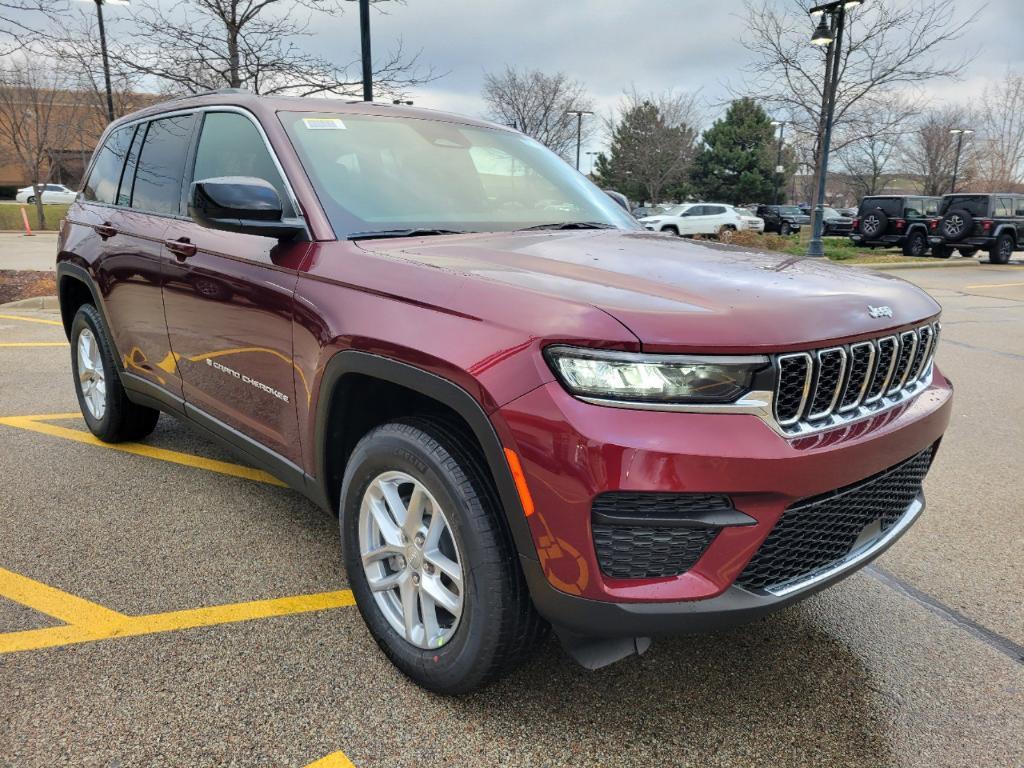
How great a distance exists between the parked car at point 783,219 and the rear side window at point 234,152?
121 feet

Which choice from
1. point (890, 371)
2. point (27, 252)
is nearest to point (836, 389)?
point (890, 371)

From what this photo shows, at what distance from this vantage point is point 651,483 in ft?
5.61

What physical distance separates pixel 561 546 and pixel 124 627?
1736 mm

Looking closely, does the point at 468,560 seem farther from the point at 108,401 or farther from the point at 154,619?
the point at 108,401

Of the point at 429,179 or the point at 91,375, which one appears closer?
the point at 429,179

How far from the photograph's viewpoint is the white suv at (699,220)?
93.8 ft

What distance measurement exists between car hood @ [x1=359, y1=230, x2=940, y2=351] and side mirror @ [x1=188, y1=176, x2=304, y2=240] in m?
0.32

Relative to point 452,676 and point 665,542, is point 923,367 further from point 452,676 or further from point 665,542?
point 452,676

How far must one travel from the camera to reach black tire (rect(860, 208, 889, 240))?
22797mm

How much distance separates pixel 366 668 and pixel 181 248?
1.95 m

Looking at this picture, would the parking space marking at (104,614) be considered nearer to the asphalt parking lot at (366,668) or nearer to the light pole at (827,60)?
the asphalt parking lot at (366,668)

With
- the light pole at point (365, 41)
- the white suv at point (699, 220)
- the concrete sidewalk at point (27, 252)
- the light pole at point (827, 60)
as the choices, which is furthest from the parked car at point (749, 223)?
the concrete sidewalk at point (27, 252)

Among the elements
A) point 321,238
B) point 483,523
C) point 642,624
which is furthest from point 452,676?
point 321,238

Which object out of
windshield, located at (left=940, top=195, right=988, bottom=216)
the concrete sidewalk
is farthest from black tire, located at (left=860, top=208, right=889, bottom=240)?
the concrete sidewalk
